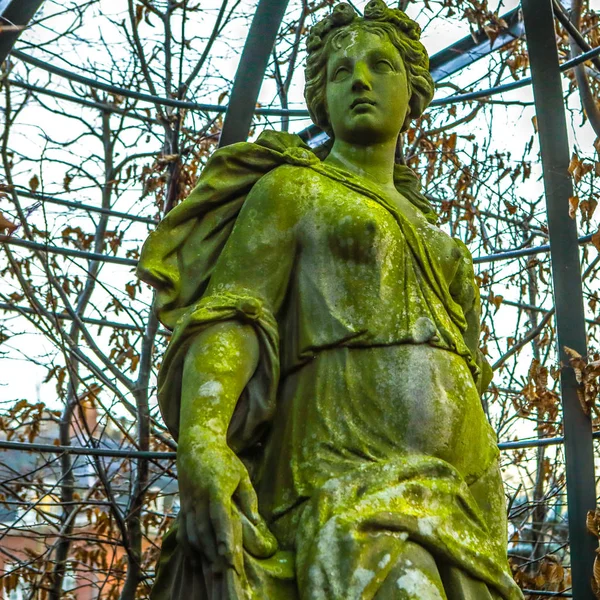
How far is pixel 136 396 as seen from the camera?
7305 mm

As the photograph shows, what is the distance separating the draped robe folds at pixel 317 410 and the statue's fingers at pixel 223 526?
0.20 feet

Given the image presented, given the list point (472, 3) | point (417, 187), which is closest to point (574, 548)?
point (417, 187)

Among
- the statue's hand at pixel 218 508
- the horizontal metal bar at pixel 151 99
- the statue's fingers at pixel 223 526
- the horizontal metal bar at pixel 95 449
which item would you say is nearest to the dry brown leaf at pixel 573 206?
the horizontal metal bar at pixel 95 449

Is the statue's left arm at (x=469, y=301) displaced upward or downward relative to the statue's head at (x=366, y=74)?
downward

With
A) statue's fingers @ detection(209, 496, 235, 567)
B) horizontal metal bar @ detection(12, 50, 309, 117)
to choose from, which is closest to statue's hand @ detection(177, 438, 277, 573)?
statue's fingers @ detection(209, 496, 235, 567)

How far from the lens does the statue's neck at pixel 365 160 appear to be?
4.21m

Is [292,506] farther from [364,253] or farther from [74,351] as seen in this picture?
[74,351]

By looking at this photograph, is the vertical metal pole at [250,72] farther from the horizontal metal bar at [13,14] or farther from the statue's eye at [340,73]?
the statue's eye at [340,73]

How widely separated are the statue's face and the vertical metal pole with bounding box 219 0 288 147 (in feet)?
4.72

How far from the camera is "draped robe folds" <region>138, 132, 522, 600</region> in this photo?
3.19 m

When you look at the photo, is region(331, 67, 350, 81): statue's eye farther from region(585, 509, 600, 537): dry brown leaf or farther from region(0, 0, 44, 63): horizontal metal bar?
region(585, 509, 600, 537): dry brown leaf

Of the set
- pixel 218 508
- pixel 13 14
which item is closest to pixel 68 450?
pixel 13 14

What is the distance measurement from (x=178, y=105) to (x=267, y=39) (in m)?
1.89

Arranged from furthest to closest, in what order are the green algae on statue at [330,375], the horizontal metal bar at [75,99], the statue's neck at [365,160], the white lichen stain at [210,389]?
1. the horizontal metal bar at [75,99]
2. the statue's neck at [365,160]
3. the white lichen stain at [210,389]
4. the green algae on statue at [330,375]
